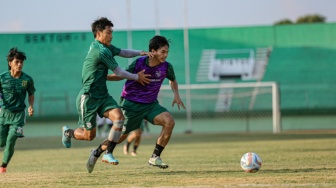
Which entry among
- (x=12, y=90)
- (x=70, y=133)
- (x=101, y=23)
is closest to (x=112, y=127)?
(x=70, y=133)

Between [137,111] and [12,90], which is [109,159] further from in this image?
[12,90]

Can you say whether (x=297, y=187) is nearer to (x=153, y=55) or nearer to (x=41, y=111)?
(x=153, y=55)

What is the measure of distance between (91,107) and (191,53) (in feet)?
104

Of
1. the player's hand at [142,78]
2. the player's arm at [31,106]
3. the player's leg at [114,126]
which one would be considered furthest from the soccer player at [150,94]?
the player's arm at [31,106]

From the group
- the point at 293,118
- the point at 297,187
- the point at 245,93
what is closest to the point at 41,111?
the point at 245,93

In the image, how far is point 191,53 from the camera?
4291 centimetres

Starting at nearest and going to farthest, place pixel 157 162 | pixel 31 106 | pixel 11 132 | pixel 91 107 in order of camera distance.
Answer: pixel 91 107, pixel 157 162, pixel 11 132, pixel 31 106

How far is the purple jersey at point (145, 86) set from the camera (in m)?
11.8

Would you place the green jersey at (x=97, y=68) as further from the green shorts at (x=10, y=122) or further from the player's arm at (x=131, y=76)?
the green shorts at (x=10, y=122)

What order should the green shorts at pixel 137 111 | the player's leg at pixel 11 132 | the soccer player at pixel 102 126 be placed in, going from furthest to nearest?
the soccer player at pixel 102 126
the player's leg at pixel 11 132
the green shorts at pixel 137 111

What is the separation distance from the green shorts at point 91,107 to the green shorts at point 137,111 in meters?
0.59

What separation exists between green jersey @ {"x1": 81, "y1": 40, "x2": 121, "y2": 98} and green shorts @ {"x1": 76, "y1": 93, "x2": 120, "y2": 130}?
0.07m

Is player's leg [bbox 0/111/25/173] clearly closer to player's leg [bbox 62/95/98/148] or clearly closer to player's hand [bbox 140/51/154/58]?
player's leg [bbox 62/95/98/148]

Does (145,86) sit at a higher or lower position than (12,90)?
higher
